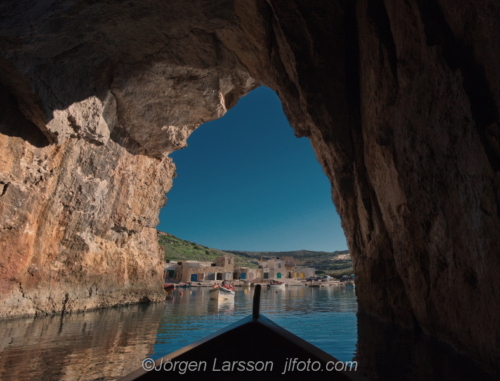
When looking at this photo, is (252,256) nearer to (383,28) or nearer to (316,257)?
(316,257)

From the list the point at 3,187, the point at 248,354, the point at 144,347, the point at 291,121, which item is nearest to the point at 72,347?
the point at 144,347

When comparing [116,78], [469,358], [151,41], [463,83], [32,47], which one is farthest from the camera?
[116,78]

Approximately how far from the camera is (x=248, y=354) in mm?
3367

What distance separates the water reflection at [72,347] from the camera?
5161 mm

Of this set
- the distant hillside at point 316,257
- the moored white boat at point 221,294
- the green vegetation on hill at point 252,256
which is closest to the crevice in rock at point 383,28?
the moored white boat at point 221,294

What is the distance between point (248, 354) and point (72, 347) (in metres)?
5.74

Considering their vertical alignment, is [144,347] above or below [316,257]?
below

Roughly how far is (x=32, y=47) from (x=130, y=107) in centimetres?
606

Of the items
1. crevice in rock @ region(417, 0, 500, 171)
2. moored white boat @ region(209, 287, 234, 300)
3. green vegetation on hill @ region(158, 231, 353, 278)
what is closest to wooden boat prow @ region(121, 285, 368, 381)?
crevice in rock @ region(417, 0, 500, 171)

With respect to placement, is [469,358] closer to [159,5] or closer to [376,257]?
[376,257]

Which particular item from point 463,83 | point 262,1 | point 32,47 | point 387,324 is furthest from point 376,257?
point 32,47

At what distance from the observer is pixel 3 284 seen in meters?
10.8

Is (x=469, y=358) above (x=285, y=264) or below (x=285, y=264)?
below

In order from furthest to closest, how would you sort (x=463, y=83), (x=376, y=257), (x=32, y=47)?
1. (x=376, y=257)
2. (x=32, y=47)
3. (x=463, y=83)
